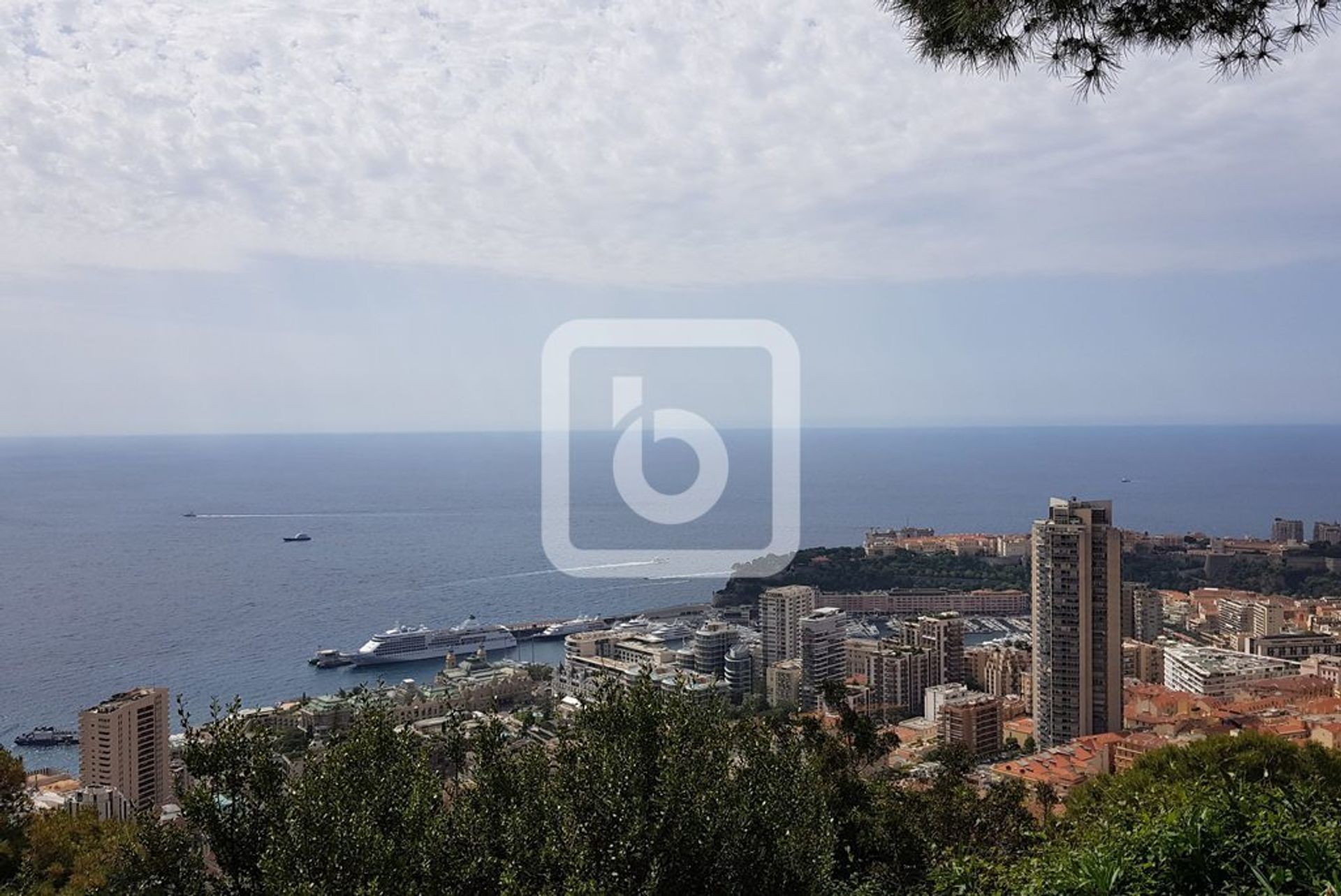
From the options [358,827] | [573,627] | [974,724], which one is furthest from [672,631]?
[358,827]

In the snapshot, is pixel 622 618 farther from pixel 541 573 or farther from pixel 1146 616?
pixel 1146 616

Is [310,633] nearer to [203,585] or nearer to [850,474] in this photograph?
[203,585]

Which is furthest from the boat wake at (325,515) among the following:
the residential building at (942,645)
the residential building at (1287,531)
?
the residential building at (1287,531)

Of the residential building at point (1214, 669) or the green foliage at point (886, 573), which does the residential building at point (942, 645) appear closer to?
the residential building at point (1214, 669)

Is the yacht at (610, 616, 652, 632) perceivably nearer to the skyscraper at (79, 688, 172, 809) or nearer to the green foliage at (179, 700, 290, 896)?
the skyscraper at (79, 688, 172, 809)

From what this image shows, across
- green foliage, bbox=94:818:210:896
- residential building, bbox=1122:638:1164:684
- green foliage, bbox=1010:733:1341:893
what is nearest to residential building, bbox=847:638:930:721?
residential building, bbox=1122:638:1164:684

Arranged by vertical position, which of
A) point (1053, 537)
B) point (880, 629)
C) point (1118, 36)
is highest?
point (1118, 36)

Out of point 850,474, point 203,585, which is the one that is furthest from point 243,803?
point 850,474
